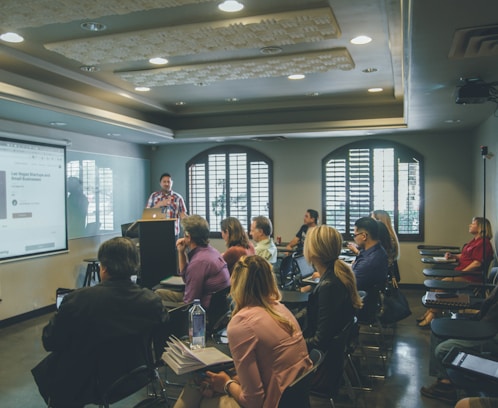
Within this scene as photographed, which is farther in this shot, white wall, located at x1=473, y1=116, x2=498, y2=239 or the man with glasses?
white wall, located at x1=473, y1=116, x2=498, y2=239

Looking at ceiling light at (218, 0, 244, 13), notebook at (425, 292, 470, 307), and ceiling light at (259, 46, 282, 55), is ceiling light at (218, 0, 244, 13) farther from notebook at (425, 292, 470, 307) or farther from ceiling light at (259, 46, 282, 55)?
notebook at (425, 292, 470, 307)

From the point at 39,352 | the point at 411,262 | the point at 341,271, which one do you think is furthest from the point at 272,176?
the point at 341,271

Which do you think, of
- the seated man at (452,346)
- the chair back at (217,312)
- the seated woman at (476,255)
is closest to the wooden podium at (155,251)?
the chair back at (217,312)

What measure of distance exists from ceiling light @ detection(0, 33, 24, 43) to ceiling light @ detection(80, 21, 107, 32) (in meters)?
0.61

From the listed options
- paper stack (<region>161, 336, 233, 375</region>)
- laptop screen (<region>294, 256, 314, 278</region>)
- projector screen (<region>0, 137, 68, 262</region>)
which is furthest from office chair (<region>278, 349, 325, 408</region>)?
projector screen (<region>0, 137, 68, 262</region>)

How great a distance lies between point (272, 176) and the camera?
8180 millimetres

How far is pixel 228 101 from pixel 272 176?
1.82m

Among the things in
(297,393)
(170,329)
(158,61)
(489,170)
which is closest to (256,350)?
(297,393)

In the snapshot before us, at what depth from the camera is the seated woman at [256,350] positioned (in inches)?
74.5

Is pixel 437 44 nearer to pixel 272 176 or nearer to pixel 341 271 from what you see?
pixel 341 271

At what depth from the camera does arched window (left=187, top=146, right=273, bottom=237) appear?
8.23 m

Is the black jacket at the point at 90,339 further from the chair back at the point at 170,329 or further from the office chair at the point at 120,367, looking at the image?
the chair back at the point at 170,329

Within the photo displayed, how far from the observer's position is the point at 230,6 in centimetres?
323

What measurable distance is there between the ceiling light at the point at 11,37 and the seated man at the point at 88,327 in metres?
2.39
